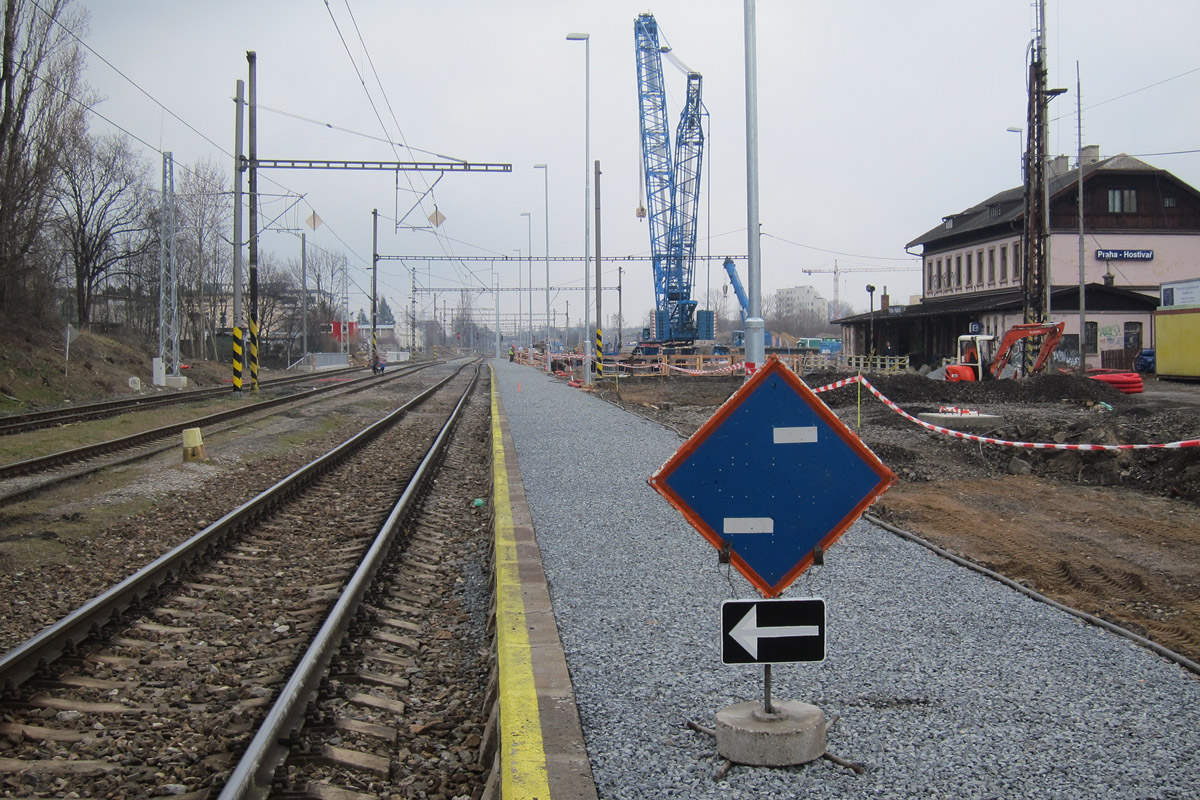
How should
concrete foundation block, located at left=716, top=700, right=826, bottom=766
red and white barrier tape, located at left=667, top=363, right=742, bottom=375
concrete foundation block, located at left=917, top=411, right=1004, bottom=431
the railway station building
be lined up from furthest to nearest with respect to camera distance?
the railway station building < red and white barrier tape, located at left=667, top=363, right=742, bottom=375 < concrete foundation block, located at left=917, top=411, right=1004, bottom=431 < concrete foundation block, located at left=716, top=700, right=826, bottom=766

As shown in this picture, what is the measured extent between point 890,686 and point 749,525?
1.40 meters

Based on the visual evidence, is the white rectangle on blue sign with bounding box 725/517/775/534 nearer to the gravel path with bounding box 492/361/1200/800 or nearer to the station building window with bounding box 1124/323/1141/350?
the gravel path with bounding box 492/361/1200/800

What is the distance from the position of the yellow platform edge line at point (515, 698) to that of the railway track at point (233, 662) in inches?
12.3

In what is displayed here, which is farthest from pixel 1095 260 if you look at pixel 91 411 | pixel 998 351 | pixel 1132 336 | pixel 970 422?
pixel 91 411

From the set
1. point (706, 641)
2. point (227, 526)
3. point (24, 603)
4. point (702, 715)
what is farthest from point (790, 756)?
point (227, 526)

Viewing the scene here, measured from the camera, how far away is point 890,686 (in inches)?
190

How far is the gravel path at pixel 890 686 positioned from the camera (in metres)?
3.85

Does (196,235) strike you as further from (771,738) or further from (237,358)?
(771,738)

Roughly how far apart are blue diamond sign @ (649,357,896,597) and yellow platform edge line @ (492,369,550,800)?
1.16m

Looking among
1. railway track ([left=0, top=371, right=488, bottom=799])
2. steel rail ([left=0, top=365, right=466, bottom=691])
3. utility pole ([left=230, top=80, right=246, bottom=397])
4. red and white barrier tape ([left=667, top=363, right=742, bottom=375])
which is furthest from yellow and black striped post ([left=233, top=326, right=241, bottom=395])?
red and white barrier tape ([left=667, top=363, right=742, bottom=375])

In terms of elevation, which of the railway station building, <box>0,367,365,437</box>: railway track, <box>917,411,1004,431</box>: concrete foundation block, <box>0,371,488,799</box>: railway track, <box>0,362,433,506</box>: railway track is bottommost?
<box>0,371,488,799</box>: railway track

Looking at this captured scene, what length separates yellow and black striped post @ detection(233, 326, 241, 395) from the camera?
97.4 feet

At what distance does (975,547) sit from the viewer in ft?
30.8

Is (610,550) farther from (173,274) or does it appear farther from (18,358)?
(173,274)
